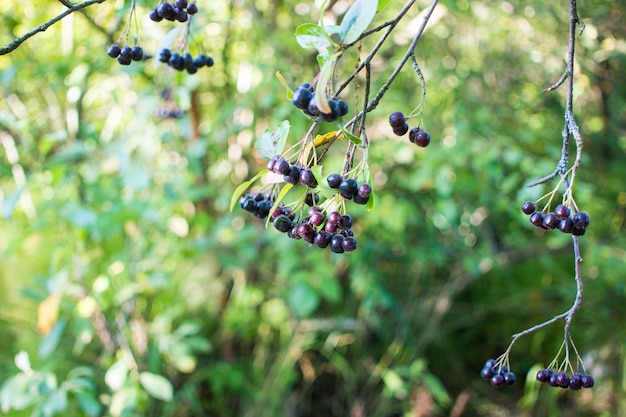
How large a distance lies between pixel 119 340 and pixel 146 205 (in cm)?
59

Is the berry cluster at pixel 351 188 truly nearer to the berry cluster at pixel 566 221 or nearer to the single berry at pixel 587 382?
the berry cluster at pixel 566 221

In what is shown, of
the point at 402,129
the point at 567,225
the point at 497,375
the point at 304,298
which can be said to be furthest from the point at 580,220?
the point at 304,298

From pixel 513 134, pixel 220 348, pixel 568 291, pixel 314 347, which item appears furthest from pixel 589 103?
pixel 220 348

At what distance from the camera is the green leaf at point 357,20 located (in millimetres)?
633

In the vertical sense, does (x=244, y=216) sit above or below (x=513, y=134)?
below

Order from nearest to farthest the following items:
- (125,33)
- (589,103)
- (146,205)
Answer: (125,33)
(146,205)
(589,103)

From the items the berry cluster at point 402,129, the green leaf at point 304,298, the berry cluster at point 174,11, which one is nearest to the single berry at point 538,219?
the berry cluster at point 402,129

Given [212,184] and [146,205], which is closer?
[146,205]

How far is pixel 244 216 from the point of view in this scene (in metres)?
2.64

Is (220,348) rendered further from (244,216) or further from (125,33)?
(125,33)

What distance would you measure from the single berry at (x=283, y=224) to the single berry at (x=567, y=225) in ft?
1.12

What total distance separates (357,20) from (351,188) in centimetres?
18

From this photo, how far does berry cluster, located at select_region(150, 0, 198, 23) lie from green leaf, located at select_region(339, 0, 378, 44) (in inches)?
12.7

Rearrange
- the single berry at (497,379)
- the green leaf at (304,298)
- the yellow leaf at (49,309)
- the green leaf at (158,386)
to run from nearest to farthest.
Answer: the single berry at (497,379)
the green leaf at (158,386)
the yellow leaf at (49,309)
the green leaf at (304,298)
